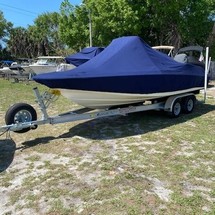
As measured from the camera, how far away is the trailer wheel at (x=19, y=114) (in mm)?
5988

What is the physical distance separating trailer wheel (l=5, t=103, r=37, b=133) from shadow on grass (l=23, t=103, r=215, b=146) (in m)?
0.48

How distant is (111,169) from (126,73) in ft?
8.61

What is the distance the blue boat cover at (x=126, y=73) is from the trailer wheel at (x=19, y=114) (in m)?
0.61

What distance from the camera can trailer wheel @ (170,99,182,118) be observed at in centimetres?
805

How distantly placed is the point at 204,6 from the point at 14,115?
17.6 m

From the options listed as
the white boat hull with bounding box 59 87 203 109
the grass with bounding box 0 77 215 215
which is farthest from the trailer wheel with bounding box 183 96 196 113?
the white boat hull with bounding box 59 87 203 109

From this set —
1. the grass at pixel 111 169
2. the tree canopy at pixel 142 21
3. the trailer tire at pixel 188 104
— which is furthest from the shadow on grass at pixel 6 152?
the tree canopy at pixel 142 21

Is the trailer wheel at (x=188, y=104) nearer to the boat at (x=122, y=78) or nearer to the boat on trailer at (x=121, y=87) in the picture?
the boat on trailer at (x=121, y=87)

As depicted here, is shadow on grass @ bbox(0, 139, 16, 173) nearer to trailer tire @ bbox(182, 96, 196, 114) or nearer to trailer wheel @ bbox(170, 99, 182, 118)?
trailer wheel @ bbox(170, 99, 182, 118)

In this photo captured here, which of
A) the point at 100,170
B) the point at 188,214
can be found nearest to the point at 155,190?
the point at 188,214

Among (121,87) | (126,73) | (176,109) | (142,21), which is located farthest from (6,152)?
(142,21)

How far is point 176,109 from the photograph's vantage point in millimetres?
8219

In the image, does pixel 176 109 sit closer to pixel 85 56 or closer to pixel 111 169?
pixel 111 169

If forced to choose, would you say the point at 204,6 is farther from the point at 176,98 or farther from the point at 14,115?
the point at 14,115
